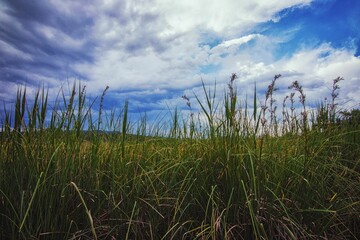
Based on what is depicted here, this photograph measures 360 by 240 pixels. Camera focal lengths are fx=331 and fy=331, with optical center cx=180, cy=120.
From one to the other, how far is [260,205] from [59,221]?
1.68 metres

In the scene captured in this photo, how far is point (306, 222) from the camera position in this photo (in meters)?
3.01

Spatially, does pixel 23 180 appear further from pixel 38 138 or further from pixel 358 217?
pixel 358 217

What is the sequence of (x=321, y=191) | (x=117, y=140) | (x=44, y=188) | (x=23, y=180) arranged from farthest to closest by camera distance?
(x=117, y=140), (x=321, y=191), (x=23, y=180), (x=44, y=188)

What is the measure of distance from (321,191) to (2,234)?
9.66 ft

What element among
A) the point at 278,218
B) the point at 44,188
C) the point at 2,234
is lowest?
the point at 2,234

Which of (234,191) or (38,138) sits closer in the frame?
(234,191)

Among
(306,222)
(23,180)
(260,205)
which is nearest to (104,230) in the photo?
(23,180)

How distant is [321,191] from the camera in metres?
3.31

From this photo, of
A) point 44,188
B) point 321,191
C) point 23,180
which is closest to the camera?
point 44,188

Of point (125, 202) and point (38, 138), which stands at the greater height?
point (38, 138)

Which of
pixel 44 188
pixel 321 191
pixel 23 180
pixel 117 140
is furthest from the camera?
pixel 117 140

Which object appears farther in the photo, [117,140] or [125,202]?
[117,140]

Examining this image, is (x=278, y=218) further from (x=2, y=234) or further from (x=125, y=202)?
(x=2, y=234)

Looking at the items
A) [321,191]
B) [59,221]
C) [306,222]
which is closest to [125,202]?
[59,221]
